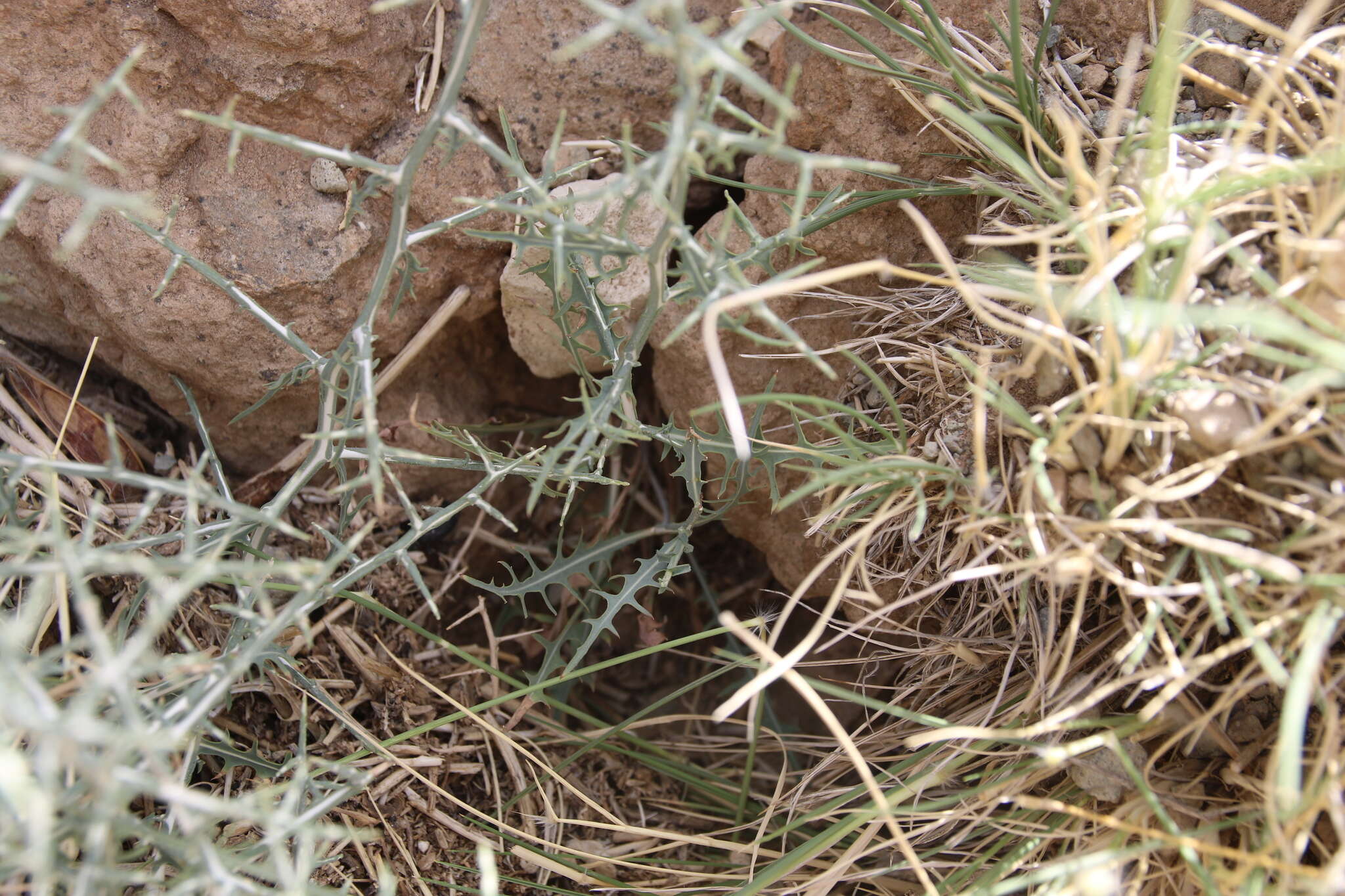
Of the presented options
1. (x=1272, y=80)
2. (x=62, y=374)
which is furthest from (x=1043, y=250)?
(x=62, y=374)

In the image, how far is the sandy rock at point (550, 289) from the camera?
1.75 m

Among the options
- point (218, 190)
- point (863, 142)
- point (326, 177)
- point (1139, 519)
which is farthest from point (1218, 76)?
point (218, 190)

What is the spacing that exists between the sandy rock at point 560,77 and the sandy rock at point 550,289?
0.12 meters

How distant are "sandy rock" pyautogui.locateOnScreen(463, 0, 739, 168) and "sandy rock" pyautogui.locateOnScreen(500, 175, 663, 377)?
0.12 meters

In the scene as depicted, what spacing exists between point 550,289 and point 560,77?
1.42ft

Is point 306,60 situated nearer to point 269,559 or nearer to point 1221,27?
point 269,559

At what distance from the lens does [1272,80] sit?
3.66 feet

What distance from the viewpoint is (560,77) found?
5.91ft

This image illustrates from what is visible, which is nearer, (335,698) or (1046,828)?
(1046,828)

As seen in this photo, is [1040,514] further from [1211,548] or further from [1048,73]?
[1048,73]

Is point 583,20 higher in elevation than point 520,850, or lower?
higher

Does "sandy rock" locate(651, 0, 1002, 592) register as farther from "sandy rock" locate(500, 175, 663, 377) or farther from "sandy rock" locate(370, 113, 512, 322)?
"sandy rock" locate(370, 113, 512, 322)

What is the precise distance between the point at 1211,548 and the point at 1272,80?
0.56 meters

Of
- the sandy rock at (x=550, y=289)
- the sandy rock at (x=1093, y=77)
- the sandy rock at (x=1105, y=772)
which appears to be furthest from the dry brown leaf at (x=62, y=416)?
the sandy rock at (x=1093, y=77)
